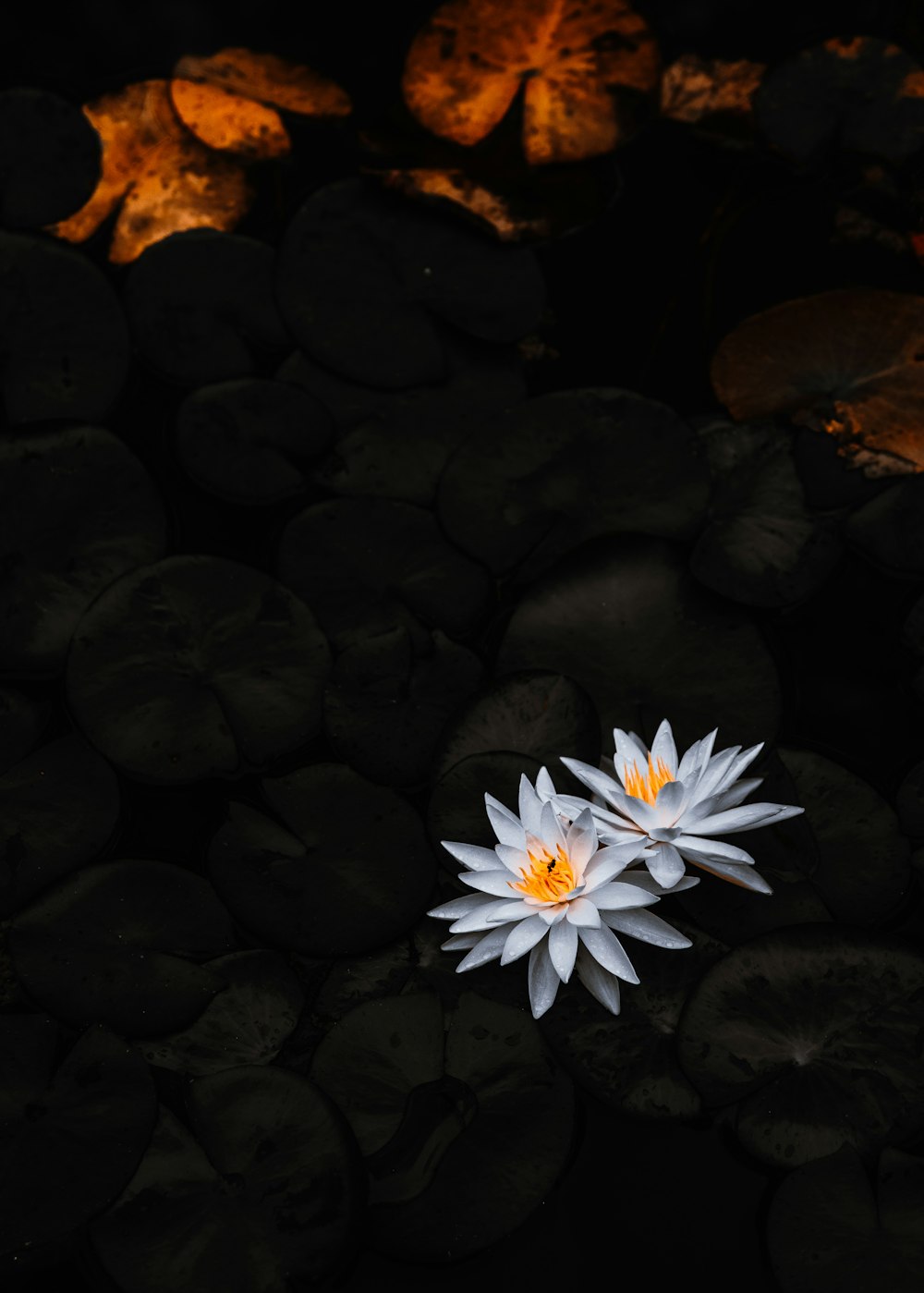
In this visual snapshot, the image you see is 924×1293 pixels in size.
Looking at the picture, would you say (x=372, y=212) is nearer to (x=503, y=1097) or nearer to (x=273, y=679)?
(x=273, y=679)

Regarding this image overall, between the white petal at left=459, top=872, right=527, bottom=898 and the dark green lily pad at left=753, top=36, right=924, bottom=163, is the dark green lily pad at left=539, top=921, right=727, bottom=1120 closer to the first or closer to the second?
the white petal at left=459, top=872, right=527, bottom=898

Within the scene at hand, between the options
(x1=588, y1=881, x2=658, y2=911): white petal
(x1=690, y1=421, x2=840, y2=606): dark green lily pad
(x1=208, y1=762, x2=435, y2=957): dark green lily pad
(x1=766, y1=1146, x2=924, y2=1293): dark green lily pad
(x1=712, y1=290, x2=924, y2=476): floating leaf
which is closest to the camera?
(x1=766, y1=1146, x2=924, y2=1293): dark green lily pad

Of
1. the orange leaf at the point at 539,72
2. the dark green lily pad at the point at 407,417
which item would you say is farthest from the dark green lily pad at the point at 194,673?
the orange leaf at the point at 539,72

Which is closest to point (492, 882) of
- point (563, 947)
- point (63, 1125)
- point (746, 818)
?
point (563, 947)

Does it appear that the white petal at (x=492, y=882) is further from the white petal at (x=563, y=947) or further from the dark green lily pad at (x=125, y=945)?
the dark green lily pad at (x=125, y=945)

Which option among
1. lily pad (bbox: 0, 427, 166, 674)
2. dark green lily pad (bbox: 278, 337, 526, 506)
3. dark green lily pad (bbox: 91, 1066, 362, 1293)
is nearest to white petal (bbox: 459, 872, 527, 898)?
dark green lily pad (bbox: 91, 1066, 362, 1293)

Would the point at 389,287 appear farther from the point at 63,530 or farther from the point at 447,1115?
the point at 447,1115

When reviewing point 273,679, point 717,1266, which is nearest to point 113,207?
point 273,679
